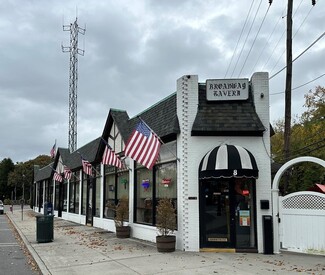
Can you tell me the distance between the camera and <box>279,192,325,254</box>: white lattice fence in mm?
12100

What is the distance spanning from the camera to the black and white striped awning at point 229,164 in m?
12.4

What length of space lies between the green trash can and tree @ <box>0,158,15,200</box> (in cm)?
9676

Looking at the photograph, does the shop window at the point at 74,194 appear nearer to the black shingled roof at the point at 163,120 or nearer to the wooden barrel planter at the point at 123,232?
the black shingled roof at the point at 163,120

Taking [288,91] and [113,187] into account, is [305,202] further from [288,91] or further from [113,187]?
[113,187]

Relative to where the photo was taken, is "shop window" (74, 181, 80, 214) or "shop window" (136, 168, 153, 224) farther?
"shop window" (74, 181, 80, 214)

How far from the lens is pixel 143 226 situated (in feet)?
52.7

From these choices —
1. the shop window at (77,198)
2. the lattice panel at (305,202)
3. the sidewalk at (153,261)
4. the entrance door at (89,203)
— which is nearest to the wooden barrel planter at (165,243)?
the sidewalk at (153,261)

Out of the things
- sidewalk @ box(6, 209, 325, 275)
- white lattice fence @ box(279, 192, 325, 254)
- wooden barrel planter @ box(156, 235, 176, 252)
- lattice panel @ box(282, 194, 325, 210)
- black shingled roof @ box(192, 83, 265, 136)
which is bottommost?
sidewalk @ box(6, 209, 325, 275)

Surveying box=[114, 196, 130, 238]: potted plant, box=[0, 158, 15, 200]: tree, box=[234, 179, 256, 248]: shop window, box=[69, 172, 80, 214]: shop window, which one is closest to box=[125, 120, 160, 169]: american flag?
box=[234, 179, 256, 248]: shop window

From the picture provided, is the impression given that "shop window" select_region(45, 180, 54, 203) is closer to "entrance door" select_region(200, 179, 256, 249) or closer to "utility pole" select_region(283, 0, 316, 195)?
"utility pole" select_region(283, 0, 316, 195)

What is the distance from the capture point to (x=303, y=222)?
1242 cm

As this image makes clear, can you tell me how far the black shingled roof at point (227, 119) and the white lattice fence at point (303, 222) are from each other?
246cm

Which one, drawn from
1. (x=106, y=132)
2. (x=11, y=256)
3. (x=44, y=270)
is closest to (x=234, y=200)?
(x=44, y=270)

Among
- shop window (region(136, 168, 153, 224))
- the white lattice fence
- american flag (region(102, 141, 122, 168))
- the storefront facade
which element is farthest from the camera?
american flag (region(102, 141, 122, 168))
